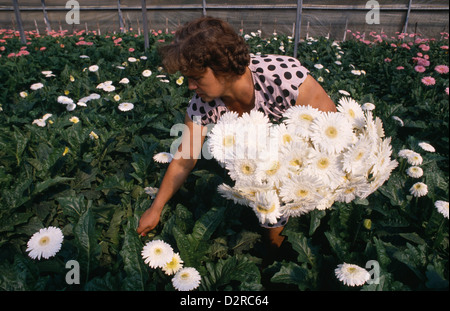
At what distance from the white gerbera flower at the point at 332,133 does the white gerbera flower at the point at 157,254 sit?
0.79 meters

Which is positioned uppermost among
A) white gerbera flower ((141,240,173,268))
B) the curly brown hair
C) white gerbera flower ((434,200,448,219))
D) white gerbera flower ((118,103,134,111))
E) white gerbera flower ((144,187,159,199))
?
the curly brown hair

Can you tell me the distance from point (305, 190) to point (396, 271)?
2.55 ft

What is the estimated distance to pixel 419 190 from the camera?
1903 millimetres

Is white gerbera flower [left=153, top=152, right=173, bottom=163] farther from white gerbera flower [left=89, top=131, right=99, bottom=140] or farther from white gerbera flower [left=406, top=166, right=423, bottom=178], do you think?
white gerbera flower [left=406, top=166, right=423, bottom=178]

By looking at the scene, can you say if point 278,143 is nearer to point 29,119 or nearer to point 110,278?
point 110,278

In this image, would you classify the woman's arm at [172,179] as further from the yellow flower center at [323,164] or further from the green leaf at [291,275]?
the yellow flower center at [323,164]

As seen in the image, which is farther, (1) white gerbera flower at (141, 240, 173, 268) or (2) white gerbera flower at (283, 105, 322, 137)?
(1) white gerbera flower at (141, 240, 173, 268)

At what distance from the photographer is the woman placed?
5.37 ft

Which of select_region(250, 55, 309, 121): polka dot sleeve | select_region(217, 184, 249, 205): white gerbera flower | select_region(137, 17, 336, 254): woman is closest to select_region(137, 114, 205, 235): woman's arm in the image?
select_region(137, 17, 336, 254): woman

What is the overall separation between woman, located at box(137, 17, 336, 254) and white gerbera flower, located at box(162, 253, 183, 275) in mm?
393

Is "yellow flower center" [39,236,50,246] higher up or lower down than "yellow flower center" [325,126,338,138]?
lower down

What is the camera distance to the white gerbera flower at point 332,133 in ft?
3.48

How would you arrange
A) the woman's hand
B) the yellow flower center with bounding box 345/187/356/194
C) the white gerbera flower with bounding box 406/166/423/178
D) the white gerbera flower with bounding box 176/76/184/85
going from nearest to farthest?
1. the yellow flower center with bounding box 345/187/356/194
2. the woman's hand
3. the white gerbera flower with bounding box 406/166/423/178
4. the white gerbera flower with bounding box 176/76/184/85

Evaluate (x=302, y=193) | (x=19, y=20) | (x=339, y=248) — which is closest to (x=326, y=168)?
(x=302, y=193)
